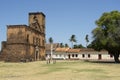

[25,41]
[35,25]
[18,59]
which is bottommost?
[18,59]

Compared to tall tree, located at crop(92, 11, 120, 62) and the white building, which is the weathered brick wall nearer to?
tall tree, located at crop(92, 11, 120, 62)

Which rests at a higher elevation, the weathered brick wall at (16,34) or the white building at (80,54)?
the weathered brick wall at (16,34)

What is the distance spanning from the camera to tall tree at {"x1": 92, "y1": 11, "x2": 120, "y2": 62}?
49250mm

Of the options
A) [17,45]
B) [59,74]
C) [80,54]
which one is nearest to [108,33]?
[17,45]

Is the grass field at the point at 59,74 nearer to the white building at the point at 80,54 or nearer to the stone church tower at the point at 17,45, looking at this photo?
the stone church tower at the point at 17,45

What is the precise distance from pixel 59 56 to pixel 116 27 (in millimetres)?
42664

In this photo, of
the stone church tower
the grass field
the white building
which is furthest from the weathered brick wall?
the white building

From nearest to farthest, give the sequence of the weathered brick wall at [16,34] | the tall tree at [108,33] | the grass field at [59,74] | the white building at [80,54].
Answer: the grass field at [59,74], the tall tree at [108,33], the weathered brick wall at [16,34], the white building at [80,54]

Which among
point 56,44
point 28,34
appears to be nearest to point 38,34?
point 28,34

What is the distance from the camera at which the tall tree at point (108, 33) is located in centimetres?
Answer: 4925

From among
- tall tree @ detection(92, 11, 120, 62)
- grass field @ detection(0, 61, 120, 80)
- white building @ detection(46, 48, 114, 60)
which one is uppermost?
tall tree @ detection(92, 11, 120, 62)

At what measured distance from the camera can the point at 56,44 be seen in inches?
3935

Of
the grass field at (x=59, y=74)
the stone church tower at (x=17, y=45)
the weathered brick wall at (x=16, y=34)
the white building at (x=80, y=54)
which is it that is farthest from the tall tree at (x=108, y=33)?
the white building at (x=80, y=54)

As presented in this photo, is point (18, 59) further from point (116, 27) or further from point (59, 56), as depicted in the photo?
point (59, 56)
